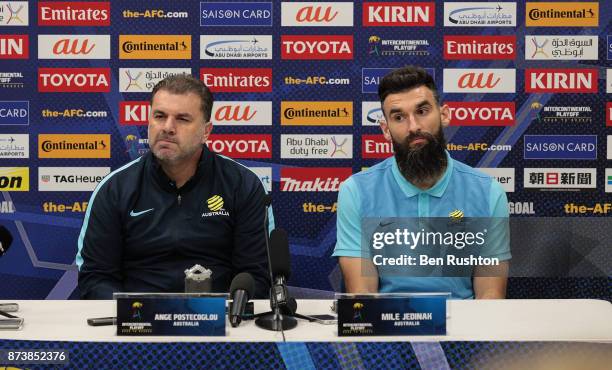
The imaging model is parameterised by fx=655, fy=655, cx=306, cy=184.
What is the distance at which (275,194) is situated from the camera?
3.71 metres

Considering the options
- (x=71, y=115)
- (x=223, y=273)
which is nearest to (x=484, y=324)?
(x=223, y=273)

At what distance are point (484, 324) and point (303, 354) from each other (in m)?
0.52

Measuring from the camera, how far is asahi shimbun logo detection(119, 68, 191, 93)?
3668 millimetres

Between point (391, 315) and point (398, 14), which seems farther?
point (398, 14)

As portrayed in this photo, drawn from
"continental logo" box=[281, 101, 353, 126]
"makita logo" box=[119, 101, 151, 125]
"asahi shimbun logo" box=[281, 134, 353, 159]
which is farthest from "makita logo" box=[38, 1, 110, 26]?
"asahi shimbun logo" box=[281, 134, 353, 159]

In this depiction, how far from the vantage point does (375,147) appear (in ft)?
12.1

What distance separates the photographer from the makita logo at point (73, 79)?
367 cm

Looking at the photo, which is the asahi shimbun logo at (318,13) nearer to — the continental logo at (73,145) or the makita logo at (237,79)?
the makita logo at (237,79)

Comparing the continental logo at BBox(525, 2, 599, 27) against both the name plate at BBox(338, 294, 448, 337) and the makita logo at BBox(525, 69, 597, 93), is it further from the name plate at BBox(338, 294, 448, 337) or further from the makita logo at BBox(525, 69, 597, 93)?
the name plate at BBox(338, 294, 448, 337)

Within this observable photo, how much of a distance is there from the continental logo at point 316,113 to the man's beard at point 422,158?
0.90 meters

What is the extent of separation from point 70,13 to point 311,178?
5.35 feet

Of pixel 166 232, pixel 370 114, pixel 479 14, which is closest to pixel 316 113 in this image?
pixel 370 114

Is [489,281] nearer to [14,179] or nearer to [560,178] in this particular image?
[560,178]

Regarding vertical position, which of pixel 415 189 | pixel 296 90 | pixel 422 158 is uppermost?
pixel 296 90
